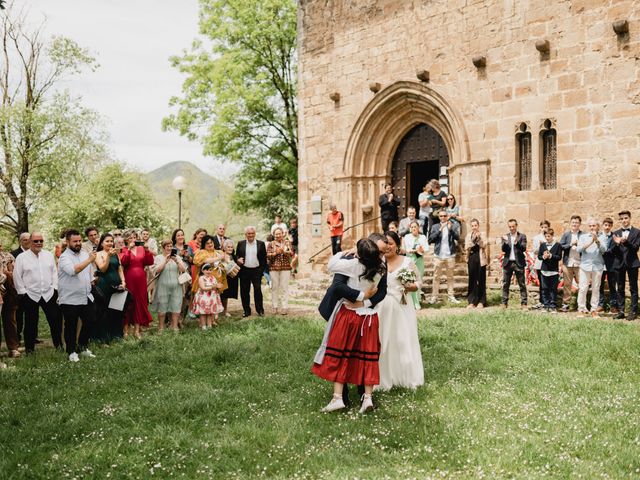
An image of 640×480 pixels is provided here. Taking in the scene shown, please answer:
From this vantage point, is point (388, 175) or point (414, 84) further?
point (388, 175)

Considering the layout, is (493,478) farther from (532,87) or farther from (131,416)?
(532,87)

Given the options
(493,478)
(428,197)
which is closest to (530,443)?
(493,478)

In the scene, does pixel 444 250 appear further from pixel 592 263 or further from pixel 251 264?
pixel 251 264

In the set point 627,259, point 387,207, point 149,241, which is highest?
point 387,207

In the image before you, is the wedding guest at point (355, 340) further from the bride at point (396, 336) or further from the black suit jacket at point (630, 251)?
the black suit jacket at point (630, 251)

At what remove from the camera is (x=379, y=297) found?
6066 millimetres

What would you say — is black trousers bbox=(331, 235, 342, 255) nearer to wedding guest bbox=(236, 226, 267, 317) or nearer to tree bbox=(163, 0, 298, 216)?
wedding guest bbox=(236, 226, 267, 317)

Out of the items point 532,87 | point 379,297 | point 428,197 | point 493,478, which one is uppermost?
point 532,87

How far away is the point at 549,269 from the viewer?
11094 mm

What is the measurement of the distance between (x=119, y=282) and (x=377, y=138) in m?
8.44

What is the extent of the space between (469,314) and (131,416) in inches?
256

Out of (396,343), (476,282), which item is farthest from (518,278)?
(396,343)

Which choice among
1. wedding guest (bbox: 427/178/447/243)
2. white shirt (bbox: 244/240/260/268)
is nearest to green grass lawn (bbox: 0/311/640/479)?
white shirt (bbox: 244/240/260/268)

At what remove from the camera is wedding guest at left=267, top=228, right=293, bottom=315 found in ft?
39.2
